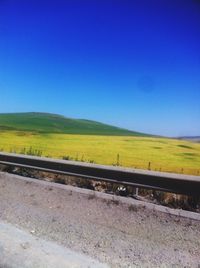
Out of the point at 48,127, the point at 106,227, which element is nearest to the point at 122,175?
the point at 106,227

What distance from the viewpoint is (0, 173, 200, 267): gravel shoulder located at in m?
4.89

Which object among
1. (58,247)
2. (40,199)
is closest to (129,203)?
(40,199)

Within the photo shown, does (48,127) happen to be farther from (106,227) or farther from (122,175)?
(106,227)

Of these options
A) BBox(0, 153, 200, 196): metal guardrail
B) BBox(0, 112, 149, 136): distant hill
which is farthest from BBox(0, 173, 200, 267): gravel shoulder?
BBox(0, 112, 149, 136): distant hill

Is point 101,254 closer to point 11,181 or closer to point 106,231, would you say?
point 106,231

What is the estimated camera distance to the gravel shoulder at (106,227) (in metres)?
4.89

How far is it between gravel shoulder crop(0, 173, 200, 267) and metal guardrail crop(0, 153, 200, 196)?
0.57 meters

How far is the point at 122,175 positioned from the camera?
8164 millimetres

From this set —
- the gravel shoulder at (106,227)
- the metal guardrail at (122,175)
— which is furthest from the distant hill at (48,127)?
the gravel shoulder at (106,227)

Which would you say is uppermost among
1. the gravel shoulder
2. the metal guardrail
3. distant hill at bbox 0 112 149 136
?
distant hill at bbox 0 112 149 136

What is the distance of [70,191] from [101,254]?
3814 mm

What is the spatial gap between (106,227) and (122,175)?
2.20 metres

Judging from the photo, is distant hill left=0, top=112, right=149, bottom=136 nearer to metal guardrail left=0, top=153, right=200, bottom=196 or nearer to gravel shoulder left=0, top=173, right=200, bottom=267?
metal guardrail left=0, top=153, right=200, bottom=196

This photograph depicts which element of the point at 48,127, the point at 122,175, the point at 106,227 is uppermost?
the point at 48,127
